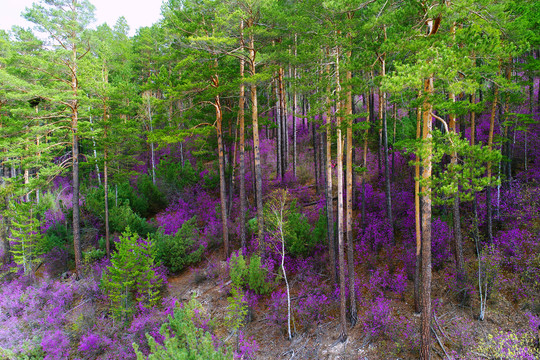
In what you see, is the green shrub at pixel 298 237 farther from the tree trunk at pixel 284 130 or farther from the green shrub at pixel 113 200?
the green shrub at pixel 113 200

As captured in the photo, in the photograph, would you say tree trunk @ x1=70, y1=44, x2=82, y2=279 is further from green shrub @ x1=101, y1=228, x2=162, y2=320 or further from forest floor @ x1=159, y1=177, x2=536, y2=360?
forest floor @ x1=159, y1=177, x2=536, y2=360

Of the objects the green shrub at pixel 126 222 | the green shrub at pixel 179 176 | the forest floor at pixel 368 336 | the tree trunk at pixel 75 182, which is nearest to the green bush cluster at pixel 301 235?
the forest floor at pixel 368 336

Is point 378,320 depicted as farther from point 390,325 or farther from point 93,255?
point 93,255

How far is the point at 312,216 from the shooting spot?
15.7 m

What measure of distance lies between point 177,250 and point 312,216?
739cm

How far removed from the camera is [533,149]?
14859 millimetres

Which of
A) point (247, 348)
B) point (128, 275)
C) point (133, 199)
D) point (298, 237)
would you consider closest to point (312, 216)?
point (298, 237)

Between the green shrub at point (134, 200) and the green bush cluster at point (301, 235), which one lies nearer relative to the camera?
the green bush cluster at point (301, 235)

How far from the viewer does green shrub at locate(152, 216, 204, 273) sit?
48.2ft

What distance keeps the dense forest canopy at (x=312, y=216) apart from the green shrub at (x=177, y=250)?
4.3 inches

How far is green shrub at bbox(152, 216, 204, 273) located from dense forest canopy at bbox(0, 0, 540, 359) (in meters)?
0.11

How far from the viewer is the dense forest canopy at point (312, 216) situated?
748 centimetres

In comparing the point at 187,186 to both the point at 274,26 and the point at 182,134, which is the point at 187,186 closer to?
the point at 182,134

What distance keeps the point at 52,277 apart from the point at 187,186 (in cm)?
923
